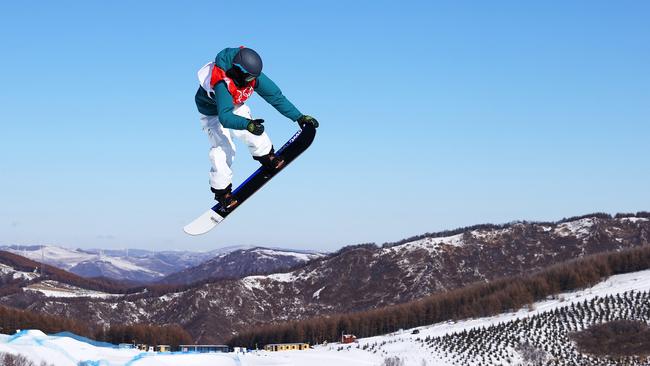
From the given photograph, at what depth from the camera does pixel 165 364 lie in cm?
10981

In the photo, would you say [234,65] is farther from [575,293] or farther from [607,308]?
[575,293]

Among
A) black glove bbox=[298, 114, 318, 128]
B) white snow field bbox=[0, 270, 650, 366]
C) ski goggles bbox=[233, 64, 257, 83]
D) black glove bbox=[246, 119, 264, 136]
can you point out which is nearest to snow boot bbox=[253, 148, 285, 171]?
black glove bbox=[298, 114, 318, 128]

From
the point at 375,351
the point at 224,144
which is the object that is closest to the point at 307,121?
the point at 224,144

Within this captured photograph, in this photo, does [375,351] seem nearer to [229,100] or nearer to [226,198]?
[226,198]

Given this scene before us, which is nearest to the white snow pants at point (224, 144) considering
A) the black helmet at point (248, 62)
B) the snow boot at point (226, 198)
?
the snow boot at point (226, 198)

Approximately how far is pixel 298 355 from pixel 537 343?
46.0 meters

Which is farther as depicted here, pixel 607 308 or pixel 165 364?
pixel 607 308

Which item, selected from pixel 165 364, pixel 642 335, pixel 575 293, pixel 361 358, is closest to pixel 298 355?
pixel 361 358

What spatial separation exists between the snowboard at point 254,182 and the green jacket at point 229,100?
2.07 feet

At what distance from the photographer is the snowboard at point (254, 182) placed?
14164 mm

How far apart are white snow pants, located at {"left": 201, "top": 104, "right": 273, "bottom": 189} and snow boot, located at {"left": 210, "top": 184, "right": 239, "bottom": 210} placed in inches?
12.8

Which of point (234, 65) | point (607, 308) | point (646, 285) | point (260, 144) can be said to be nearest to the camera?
point (234, 65)

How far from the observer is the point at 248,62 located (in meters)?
11.8

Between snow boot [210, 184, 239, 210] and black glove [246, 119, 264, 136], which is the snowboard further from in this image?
black glove [246, 119, 264, 136]
